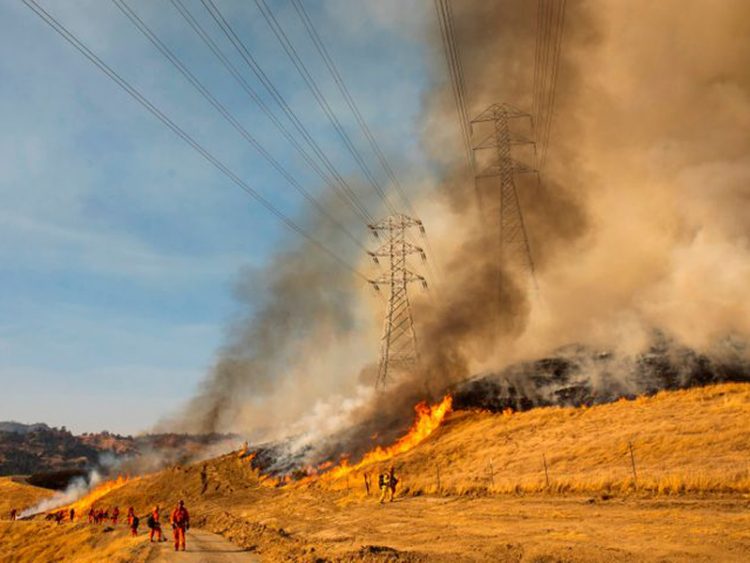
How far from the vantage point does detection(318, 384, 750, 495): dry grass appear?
2122 cm

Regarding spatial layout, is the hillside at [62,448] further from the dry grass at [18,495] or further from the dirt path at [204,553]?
the dirt path at [204,553]

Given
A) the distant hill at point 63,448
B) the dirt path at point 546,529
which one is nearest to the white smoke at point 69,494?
the distant hill at point 63,448

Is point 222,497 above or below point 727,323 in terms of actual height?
below

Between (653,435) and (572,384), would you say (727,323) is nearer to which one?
(572,384)

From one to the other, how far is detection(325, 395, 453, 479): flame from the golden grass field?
4.01 ft

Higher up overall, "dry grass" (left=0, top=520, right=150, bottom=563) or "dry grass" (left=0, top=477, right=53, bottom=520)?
"dry grass" (left=0, top=477, right=53, bottom=520)

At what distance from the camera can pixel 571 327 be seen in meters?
56.8

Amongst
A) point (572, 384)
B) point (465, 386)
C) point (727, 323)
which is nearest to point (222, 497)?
point (465, 386)

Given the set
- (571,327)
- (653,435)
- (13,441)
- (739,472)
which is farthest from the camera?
(13,441)

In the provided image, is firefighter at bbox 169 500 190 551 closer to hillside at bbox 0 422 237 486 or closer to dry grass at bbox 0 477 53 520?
dry grass at bbox 0 477 53 520

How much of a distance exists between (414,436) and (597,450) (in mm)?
16797

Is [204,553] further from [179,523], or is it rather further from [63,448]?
[63,448]

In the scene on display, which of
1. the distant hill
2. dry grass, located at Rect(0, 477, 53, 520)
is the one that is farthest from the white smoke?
the distant hill

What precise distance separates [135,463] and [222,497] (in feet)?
132
